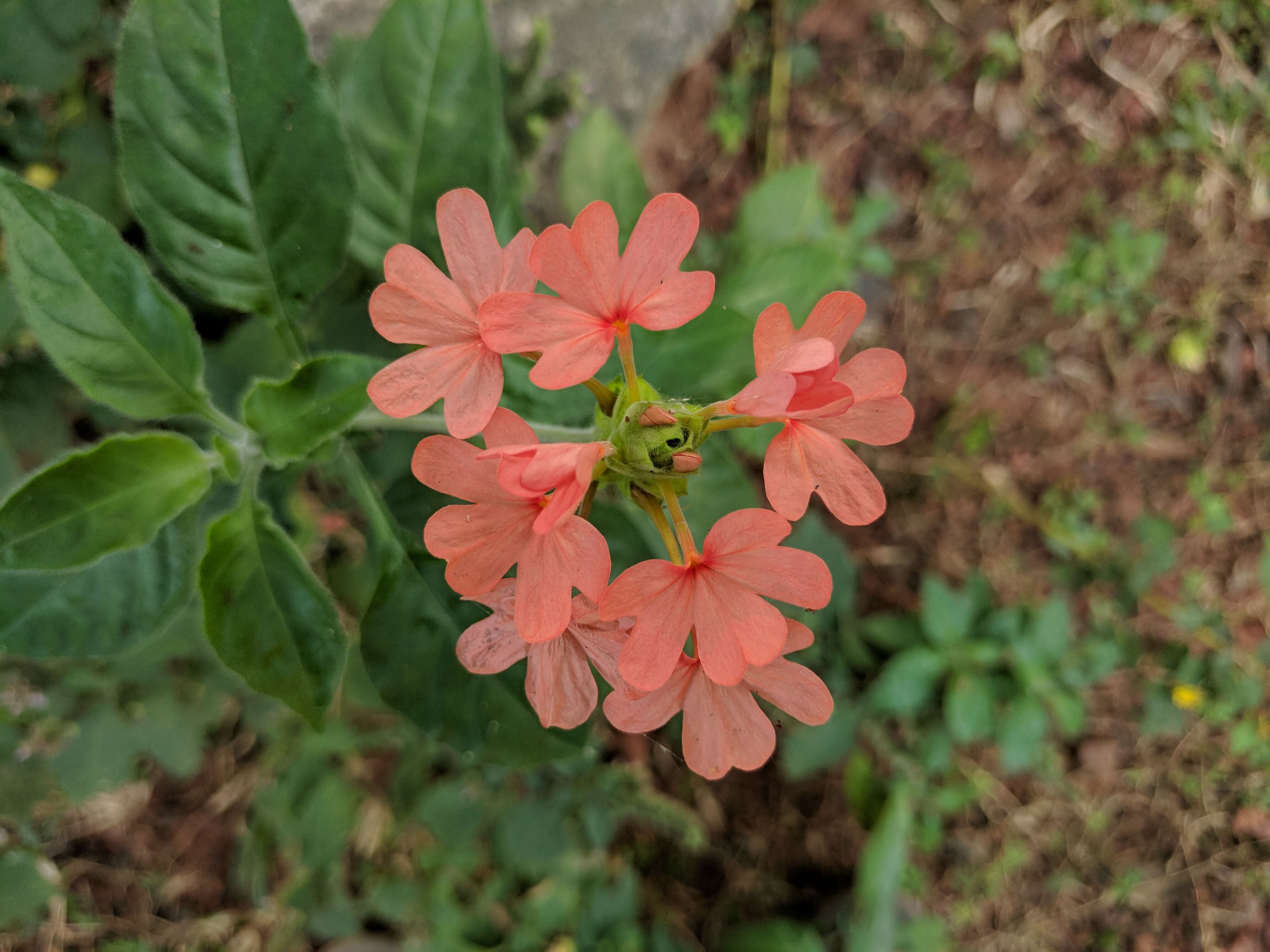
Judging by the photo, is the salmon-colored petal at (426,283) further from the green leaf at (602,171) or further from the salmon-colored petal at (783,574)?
the green leaf at (602,171)

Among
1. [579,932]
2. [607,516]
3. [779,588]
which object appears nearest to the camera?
[779,588]

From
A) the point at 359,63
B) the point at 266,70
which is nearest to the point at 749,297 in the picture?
the point at 359,63

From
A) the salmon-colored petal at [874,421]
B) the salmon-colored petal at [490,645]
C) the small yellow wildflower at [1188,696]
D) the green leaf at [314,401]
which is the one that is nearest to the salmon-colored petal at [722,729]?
the salmon-colored petal at [490,645]

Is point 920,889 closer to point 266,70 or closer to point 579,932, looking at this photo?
point 579,932

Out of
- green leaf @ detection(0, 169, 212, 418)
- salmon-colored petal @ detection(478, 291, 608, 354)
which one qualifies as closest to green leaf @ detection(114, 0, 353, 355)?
green leaf @ detection(0, 169, 212, 418)

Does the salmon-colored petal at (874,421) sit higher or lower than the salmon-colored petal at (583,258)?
lower

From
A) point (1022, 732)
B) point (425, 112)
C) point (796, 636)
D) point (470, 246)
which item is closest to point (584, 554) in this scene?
point (796, 636)
